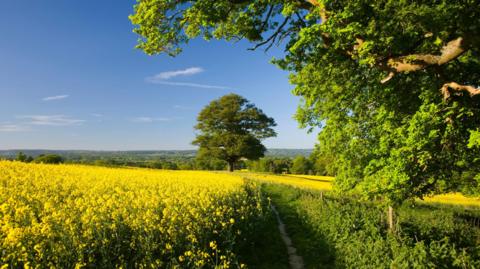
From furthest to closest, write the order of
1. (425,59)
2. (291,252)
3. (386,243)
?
(291,252) < (386,243) < (425,59)

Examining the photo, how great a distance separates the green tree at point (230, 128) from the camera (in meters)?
45.4

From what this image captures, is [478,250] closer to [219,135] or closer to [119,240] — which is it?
[119,240]

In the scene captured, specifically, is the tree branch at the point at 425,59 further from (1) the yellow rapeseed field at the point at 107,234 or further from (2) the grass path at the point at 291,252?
(2) the grass path at the point at 291,252

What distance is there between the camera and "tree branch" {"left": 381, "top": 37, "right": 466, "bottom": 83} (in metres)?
6.66

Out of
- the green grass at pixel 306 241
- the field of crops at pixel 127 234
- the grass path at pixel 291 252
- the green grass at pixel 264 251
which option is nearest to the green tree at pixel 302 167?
the green grass at pixel 306 241

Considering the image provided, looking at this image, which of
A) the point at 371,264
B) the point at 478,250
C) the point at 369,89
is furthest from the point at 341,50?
the point at 478,250

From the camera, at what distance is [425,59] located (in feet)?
23.3

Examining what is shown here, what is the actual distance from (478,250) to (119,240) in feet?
33.6

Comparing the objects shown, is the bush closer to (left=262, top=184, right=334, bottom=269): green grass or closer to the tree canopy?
(left=262, top=184, right=334, bottom=269): green grass

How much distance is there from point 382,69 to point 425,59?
940 millimetres

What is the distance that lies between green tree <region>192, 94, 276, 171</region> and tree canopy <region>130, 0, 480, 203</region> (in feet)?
109

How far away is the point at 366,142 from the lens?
11297 millimetres

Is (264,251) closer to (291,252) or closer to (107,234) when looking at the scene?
(291,252)

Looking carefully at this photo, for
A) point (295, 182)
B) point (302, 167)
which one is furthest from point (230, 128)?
point (302, 167)
